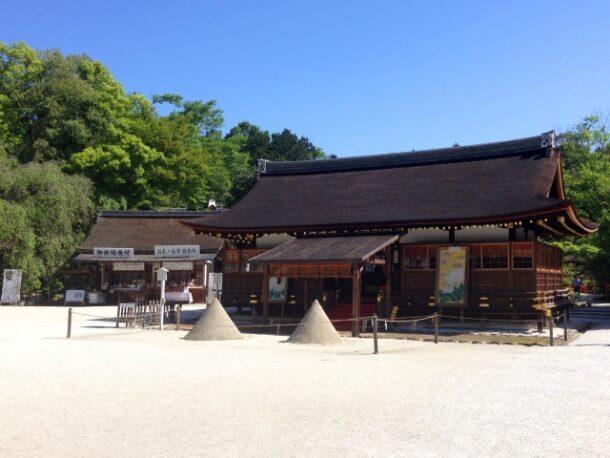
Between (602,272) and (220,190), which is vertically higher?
(220,190)

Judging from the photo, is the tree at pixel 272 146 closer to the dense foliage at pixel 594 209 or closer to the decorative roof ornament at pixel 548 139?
the dense foliage at pixel 594 209

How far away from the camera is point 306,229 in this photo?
19.9 metres

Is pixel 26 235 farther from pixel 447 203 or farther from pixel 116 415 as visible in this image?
pixel 116 415

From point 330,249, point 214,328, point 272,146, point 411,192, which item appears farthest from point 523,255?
point 272,146

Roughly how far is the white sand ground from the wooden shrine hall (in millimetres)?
4627

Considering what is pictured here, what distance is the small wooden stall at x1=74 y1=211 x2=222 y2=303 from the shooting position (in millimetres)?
30969

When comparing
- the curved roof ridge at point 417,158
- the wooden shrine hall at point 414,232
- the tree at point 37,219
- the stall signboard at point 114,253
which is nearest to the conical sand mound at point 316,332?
the wooden shrine hall at point 414,232

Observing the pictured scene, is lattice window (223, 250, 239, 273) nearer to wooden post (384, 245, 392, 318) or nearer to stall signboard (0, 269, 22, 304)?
wooden post (384, 245, 392, 318)

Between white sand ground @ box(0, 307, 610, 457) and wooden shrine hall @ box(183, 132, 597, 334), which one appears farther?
wooden shrine hall @ box(183, 132, 597, 334)

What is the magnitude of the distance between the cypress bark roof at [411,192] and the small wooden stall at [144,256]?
28.4ft

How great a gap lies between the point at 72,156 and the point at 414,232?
87.2 feet

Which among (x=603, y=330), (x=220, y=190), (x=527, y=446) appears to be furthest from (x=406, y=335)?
(x=220, y=190)

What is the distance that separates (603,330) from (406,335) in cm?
716

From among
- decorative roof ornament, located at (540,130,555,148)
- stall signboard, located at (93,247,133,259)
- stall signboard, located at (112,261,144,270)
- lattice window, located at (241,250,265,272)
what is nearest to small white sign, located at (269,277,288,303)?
lattice window, located at (241,250,265,272)
